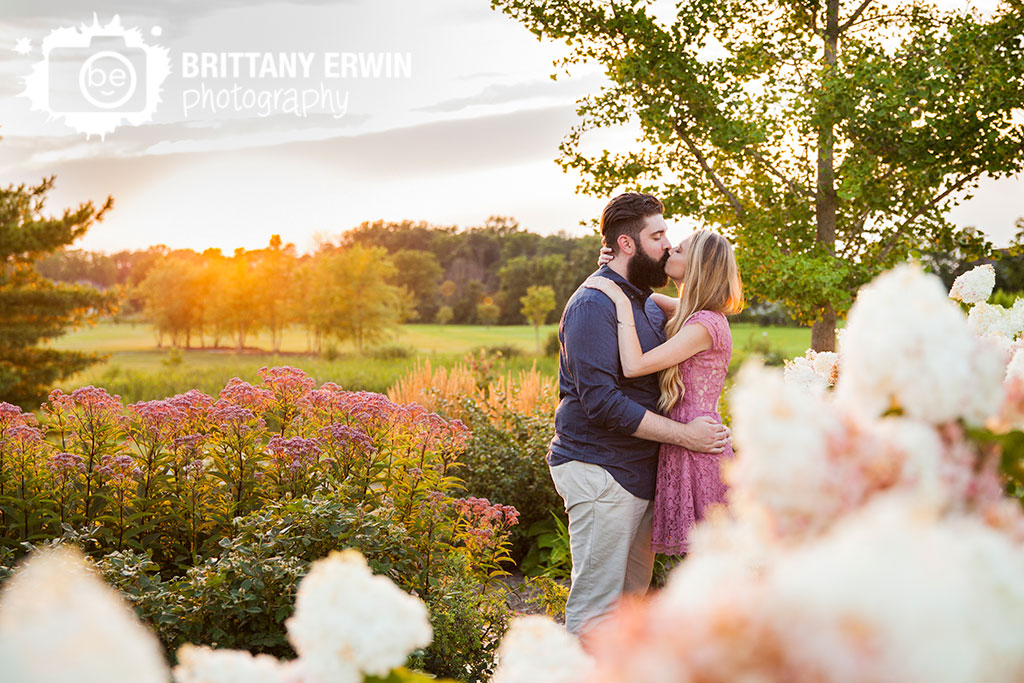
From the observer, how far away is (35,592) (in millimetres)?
593

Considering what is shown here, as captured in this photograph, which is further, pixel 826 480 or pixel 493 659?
pixel 493 659

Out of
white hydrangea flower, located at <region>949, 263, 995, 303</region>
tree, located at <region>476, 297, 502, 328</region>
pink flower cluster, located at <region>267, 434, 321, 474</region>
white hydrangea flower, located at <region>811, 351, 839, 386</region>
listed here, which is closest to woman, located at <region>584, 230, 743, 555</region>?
white hydrangea flower, located at <region>811, 351, 839, 386</region>

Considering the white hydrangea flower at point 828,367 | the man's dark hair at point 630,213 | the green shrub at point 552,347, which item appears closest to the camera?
the white hydrangea flower at point 828,367

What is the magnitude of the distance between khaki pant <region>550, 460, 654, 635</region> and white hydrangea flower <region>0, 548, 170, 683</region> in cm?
271

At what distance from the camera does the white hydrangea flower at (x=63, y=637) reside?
583 mm

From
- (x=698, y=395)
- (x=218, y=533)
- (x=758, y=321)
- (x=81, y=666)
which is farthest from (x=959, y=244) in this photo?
(x=758, y=321)

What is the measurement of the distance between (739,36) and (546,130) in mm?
9014

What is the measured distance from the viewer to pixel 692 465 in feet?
10.5

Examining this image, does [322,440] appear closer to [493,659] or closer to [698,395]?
[493,659]

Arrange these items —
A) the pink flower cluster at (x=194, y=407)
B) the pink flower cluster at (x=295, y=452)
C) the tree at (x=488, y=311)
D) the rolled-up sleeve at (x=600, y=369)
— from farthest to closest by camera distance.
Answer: the tree at (x=488, y=311) < the pink flower cluster at (x=194, y=407) < the pink flower cluster at (x=295, y=452) < the rolled-up sleeve at (x=600, y=369)

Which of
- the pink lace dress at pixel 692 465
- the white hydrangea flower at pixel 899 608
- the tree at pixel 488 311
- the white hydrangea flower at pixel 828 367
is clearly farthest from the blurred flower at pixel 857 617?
the tree at pixel 488 311

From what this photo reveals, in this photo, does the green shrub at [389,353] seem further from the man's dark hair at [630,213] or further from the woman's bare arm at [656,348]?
the woman's bare arm at [656,348]

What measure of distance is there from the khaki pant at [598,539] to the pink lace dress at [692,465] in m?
0.13

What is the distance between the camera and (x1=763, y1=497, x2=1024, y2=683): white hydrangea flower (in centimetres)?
53
